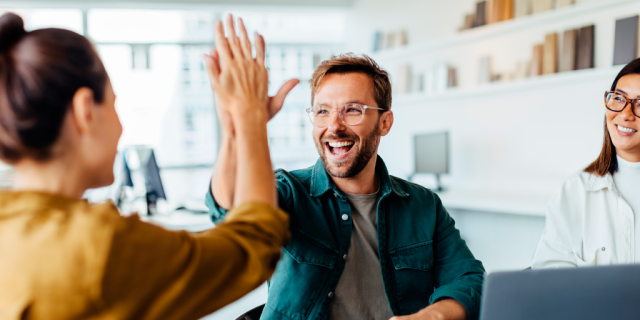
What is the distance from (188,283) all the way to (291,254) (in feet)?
2.41

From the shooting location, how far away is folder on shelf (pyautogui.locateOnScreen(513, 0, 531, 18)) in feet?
12.4

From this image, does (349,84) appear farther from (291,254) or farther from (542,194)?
(542,194)

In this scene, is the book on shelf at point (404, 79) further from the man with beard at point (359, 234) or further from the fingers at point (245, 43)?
the fingers at point (245, 43)

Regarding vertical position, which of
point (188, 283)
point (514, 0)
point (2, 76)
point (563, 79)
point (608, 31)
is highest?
point (514, 0)

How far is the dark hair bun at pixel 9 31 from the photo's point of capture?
0.67 metres

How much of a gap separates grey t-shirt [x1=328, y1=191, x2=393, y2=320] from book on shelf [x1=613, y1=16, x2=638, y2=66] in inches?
105

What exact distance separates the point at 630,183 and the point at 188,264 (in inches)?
64.1

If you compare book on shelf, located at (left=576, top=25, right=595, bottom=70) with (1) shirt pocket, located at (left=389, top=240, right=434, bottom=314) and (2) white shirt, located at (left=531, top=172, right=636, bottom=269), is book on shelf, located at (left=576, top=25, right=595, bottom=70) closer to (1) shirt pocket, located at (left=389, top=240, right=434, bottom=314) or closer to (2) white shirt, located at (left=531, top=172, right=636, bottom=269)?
Answer: (2) white shirt, located at (left=531, top=172, right=636, bottom=269)

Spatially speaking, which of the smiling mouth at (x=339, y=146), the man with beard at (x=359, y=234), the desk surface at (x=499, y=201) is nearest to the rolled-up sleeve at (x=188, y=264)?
the man with beard at (x=359, y=234)

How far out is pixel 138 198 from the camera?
164 inches

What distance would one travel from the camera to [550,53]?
3.59m

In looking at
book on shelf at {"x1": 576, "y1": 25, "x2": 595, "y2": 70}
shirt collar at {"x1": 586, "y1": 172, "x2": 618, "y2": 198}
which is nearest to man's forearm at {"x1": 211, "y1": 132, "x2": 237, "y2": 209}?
shirt collar at {"x1": 586, "y1": 172, "x2": 618, "y2": 198}

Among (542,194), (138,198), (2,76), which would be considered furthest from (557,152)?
(2,76)

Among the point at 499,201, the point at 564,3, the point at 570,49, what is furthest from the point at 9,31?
the point at 564,3
